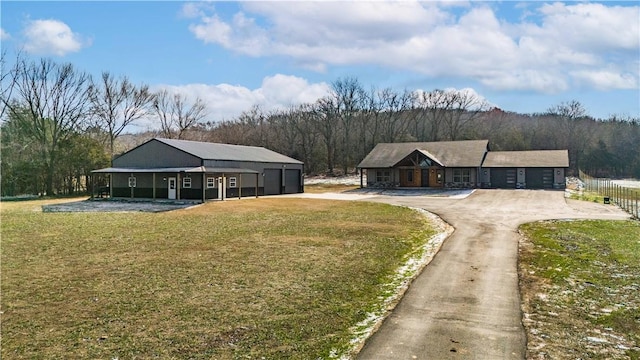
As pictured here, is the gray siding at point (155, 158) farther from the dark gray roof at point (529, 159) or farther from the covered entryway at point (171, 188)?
the dark gray roof at point (529, 159)

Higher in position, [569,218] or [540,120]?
[540,120]

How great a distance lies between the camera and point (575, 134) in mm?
72750

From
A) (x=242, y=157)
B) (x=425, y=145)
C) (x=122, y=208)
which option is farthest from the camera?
(x=425, y=145)

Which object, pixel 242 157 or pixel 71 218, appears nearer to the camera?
pixel 71 218

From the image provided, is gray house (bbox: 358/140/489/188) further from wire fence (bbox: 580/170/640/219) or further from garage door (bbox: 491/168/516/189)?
wire fence (bbox: 580/170/640/219)

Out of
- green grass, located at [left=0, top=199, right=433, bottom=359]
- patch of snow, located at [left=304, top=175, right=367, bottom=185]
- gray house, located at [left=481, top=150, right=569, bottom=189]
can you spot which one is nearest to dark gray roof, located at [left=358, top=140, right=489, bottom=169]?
gray house, located at [left=481, top=150, right=569, bottom=189]

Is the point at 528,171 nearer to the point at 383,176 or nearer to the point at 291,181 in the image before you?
the point at 383,176

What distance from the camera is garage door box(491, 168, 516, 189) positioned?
140ft

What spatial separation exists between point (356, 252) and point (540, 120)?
8118 cm

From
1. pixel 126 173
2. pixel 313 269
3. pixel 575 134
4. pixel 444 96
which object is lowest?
pixel 313 269

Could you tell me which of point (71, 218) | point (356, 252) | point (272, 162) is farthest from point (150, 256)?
point (272, 162)

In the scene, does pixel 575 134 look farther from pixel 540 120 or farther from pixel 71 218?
pixel 71 218

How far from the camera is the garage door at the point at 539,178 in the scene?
41688mm

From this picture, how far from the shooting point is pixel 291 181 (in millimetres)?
40719
